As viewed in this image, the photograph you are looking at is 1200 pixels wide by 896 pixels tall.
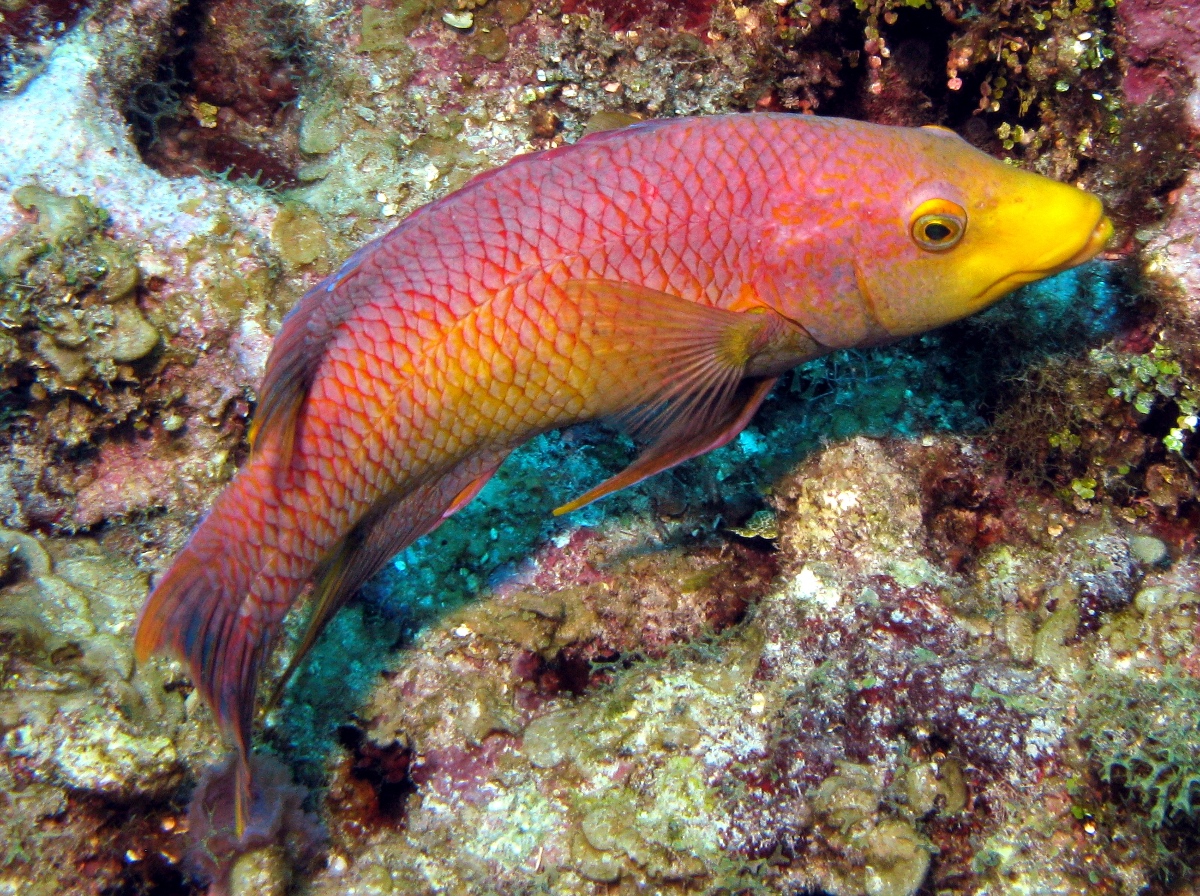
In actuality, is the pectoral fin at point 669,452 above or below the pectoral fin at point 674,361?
below

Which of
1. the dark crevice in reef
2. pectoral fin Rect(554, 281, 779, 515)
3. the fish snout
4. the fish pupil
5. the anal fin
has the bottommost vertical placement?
the anal fin

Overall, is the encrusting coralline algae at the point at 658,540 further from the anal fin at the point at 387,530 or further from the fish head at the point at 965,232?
the fish head at the point at 965,232

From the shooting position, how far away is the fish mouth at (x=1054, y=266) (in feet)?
7.41

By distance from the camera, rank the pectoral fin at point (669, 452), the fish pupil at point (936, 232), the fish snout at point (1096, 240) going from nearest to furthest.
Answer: the fish snout at point (1096, 240) → the fish pupil at point (936, 232) → the pectoral fin at point (669, 452)

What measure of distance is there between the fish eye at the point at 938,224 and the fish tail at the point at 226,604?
91.1 inches

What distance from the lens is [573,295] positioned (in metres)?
2.32

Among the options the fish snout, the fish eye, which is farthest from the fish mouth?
the fish eye

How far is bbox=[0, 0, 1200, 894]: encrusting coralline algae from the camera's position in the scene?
2652 mm

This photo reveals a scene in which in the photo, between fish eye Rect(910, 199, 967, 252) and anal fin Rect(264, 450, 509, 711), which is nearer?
fish eye Rect(910, 199, 967, 252)

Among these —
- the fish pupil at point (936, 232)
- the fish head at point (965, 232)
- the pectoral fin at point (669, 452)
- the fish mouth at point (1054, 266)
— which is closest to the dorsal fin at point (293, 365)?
the pectoral fin at point (669, 452)

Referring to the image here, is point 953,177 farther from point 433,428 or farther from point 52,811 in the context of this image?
point 52,811

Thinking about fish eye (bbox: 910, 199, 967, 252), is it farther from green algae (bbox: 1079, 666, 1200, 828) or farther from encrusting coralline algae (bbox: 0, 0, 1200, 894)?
green algae (bbox: 1079, 666, 1200, 828)

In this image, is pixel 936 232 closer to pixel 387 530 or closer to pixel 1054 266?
pixel 1054 266

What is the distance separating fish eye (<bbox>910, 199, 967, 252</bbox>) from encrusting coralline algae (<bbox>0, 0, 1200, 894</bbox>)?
3.58 feet
